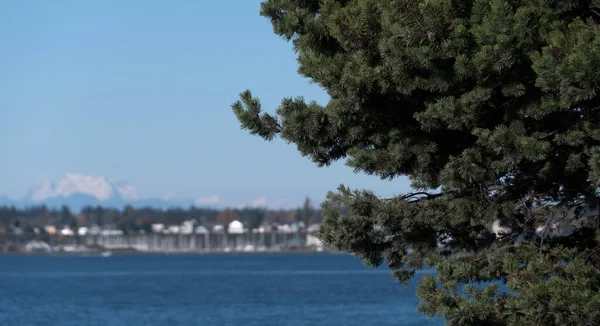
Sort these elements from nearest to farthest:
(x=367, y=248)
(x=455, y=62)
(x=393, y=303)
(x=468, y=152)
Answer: (x=455, y=62), (x=468, y=152), (x=367, y=248), (x=393, y=303)

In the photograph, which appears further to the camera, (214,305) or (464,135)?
(214,305)

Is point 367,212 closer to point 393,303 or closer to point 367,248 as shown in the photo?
point 367,248

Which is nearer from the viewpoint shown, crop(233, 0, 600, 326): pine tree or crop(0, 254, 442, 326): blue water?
crop(233, 0, 600, 326): pine tree

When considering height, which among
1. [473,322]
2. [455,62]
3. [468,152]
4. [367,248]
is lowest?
[473,322]

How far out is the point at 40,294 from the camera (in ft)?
232

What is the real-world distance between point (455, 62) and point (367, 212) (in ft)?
8.19

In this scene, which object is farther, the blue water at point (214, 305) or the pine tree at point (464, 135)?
the blue water at point (214, 305)

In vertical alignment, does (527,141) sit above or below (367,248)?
above

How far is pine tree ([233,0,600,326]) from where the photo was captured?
9992 millimetres

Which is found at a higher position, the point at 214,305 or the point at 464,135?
the point at 464,135

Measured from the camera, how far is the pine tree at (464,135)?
999cm

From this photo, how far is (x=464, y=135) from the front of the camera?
1156 cm

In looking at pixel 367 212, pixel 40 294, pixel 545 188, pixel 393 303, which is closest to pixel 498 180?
pixel 545 188

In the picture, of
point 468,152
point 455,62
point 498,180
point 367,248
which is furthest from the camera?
point 367,248
